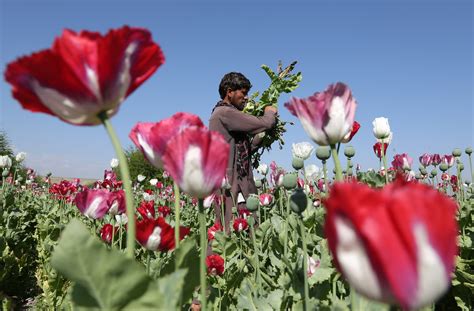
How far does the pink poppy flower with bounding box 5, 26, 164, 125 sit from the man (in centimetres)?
304

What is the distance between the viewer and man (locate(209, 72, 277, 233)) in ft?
12.5

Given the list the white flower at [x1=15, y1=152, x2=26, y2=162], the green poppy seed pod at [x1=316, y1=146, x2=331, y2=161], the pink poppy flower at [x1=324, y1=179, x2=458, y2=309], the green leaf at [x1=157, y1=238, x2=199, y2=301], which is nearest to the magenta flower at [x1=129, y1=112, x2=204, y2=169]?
the green leaf at [x1=157, y1=238, x2=199, y2=301]

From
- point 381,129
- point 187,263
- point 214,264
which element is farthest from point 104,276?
point 381,129

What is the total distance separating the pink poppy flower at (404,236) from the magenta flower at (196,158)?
34cm

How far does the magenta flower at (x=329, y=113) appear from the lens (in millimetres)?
882

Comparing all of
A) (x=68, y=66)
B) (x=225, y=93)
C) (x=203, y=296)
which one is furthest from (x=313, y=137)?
(x=225, y=93)

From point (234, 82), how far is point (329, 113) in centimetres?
322

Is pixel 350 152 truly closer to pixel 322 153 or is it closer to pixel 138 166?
pixel 322 153

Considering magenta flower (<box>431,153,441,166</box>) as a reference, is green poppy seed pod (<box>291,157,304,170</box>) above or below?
below

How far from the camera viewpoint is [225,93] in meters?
4.18

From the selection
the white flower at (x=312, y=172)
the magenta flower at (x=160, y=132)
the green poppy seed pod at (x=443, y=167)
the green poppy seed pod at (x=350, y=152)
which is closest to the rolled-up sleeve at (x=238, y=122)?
the white flower at (x=312, y=172)

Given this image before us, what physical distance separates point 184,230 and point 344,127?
541 mm

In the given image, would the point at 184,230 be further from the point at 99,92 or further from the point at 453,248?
the point at 453,248

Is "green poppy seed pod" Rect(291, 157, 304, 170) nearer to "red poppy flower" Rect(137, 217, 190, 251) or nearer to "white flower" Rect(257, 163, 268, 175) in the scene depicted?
"red poppy flower" Rect(137, 217, 190, 251)
